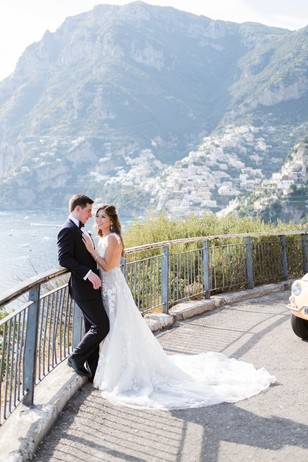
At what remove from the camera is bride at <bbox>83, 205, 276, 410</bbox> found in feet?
15.9

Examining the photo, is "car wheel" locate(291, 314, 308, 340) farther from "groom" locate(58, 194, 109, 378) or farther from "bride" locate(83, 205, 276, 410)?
"groom" locate(58, 194, 109, 378)

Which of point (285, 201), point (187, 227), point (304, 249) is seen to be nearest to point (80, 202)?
point (187, 227)

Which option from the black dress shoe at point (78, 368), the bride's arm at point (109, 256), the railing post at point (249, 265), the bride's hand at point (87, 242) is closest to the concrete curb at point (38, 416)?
the black dress shoe at point (78, 368)

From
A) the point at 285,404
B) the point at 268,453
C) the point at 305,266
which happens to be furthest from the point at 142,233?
the point at 268,453

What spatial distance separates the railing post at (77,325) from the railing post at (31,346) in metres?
1.28

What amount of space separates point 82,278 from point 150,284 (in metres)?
3.56

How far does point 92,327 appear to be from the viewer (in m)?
4.99

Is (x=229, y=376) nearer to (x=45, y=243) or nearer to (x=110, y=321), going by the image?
(x=110, y=321)

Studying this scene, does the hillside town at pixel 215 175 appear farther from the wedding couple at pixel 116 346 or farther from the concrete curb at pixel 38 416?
the concrete curb at pixel 38 416

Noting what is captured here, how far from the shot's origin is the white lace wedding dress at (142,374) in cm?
479

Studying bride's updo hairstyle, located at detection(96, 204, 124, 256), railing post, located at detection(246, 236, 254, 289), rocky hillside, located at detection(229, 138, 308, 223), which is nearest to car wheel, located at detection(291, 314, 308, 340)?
bride's updo hairstyle, located at detection(96, 204, 124, 256)

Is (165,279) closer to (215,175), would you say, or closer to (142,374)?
(142,374)

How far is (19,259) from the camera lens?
63.7 metres

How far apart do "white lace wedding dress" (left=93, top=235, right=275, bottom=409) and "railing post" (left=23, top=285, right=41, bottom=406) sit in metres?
0.81
